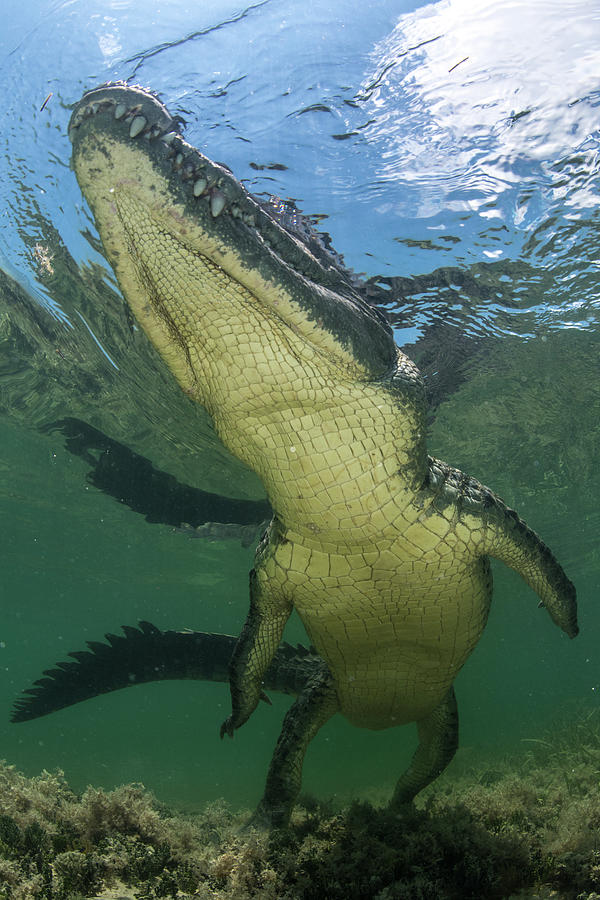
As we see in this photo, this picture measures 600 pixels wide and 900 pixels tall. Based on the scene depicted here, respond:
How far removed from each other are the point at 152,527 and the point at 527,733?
52.1 ft

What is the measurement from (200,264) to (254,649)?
9.86ft

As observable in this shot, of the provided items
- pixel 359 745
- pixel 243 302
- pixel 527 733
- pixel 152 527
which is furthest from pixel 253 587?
pixel 359 745

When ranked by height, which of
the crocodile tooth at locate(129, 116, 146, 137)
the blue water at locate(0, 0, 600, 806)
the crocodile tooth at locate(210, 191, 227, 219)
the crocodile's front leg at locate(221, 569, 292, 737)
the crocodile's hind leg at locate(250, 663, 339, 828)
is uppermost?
the blue water at locate(0, 0, 600, 806)

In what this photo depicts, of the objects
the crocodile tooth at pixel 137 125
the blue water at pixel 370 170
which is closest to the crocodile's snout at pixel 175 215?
the crocodile tooth at pixel 137 125

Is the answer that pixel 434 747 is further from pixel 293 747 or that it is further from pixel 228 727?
pixel 228 727

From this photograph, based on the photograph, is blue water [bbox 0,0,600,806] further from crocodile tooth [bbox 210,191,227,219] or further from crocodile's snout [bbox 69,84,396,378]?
crocodile tooth [bbox 210,191,227,219]

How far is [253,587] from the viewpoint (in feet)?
12.1

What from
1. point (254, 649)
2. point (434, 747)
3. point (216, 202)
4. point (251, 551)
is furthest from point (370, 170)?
point (251, 551)

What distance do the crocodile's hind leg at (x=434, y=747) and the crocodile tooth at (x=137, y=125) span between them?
5.20 m

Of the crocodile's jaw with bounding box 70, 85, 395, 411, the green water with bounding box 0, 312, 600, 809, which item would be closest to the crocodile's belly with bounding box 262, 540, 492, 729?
the crocodile's jaw with bounding box 70, 85, 395, 411

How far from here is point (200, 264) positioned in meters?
2.08

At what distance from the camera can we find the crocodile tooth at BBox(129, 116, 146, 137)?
185 cm

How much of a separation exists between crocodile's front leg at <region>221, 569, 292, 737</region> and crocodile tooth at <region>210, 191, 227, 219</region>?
99.7 inches

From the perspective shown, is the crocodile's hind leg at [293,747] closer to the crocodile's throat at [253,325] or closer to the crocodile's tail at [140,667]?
the crocodile's tail at [140,667]
